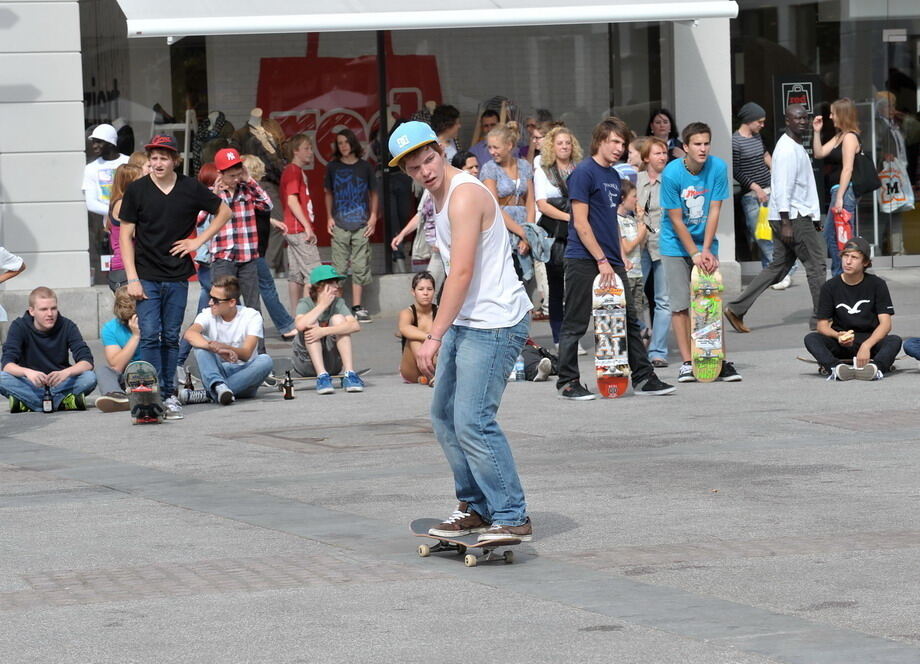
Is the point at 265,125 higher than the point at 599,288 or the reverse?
higher

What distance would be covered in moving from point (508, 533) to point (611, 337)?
488cm

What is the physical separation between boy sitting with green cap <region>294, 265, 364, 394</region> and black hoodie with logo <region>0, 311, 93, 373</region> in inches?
64.2

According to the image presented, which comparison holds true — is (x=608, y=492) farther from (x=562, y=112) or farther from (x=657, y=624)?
(x=562, y=112)

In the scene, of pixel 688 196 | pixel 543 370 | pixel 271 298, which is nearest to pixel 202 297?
pixel 271 298

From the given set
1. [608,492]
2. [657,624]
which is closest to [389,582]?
[657,624]

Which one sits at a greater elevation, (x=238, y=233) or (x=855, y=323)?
(x=238, y=233)

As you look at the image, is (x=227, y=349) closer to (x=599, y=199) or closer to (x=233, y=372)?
(x=233, y=372)

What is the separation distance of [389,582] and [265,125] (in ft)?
38.7

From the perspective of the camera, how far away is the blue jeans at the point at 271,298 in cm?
1382

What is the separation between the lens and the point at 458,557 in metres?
6.61

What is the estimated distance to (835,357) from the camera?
474 inches

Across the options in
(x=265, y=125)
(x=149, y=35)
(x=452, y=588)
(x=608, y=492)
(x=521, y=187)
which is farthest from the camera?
(x=265, y=125)

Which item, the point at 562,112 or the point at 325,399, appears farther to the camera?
the point at 562,112

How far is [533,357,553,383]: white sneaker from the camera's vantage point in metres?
12.5
